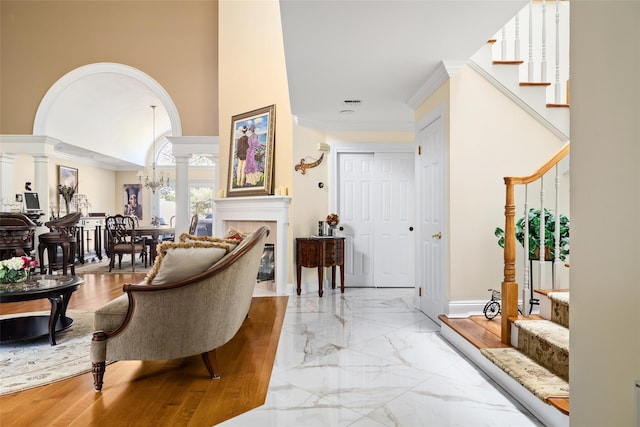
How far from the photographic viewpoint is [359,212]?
19.7 feet

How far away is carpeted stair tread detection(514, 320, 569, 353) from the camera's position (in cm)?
228

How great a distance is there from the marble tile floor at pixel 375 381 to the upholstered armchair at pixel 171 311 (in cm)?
62

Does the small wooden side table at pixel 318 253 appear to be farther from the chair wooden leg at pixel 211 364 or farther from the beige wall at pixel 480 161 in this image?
the chair wooden leg at pixel 211 364

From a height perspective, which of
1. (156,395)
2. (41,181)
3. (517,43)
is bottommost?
(156,395)

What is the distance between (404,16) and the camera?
269 cm

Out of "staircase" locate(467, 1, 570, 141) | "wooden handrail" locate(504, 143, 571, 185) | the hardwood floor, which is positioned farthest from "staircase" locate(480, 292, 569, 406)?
"staircase" locate(467, 1, 570, 141)

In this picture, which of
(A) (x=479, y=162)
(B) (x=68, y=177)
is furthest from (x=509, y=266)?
(B) (x=68, y=177)

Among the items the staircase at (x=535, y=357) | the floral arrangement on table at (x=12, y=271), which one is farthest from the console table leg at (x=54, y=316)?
the staircase at (x=535, y=357)

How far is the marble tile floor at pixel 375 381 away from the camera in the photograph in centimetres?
214

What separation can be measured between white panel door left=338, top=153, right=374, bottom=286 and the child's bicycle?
2562 millimetres

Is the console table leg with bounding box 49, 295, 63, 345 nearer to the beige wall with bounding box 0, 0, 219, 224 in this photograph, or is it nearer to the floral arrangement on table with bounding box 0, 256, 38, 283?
the floral arrangement on table with bounding box 0, 256, 38, 283

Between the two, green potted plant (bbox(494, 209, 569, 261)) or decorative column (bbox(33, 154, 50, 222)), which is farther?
decorative column (bbox(33, 154, 50, 222))

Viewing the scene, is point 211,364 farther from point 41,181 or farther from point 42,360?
point 41,181

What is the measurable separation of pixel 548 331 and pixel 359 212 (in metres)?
3.70
